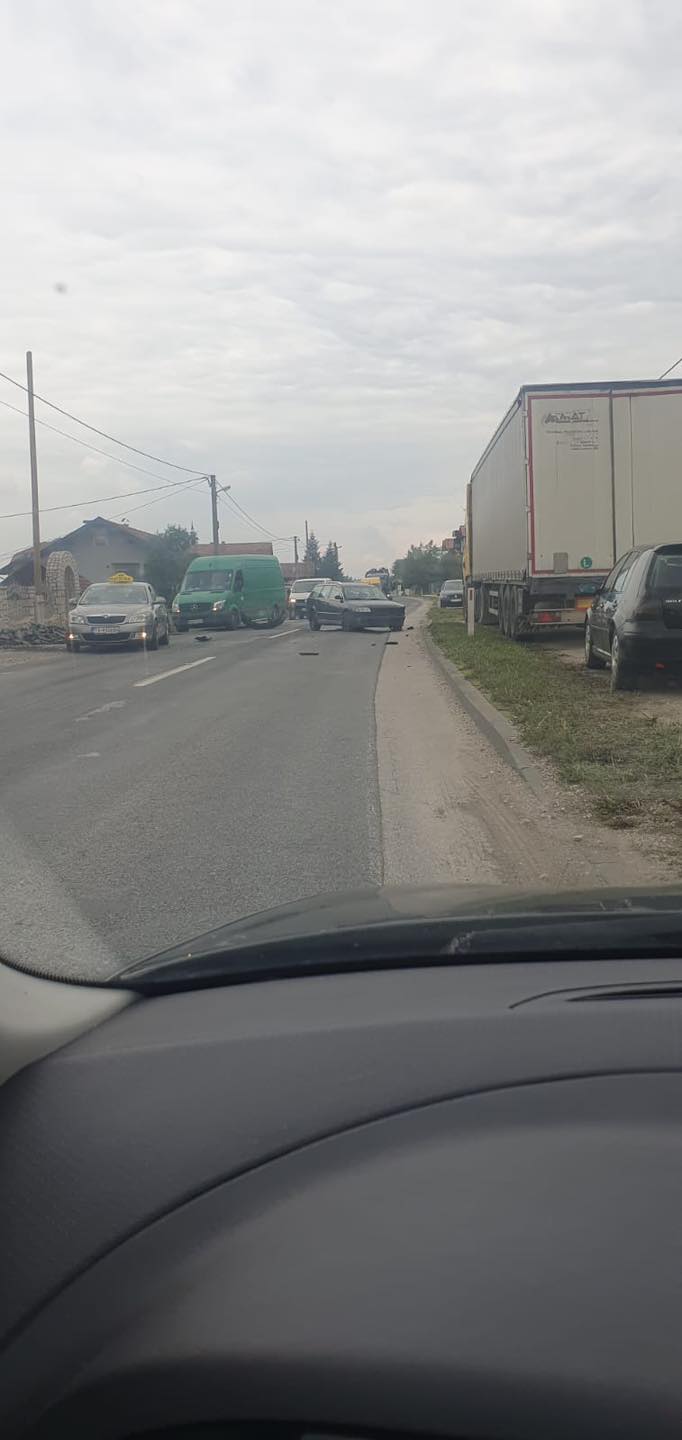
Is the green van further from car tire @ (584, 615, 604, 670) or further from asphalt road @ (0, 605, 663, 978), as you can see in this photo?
car tire @ (584, 615, 604, 670)

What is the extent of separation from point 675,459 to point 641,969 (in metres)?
18.2

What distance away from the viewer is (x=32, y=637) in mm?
29203

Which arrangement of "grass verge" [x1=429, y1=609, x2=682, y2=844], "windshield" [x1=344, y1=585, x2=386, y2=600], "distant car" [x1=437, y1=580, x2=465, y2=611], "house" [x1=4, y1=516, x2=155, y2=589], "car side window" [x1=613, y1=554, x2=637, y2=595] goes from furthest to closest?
"house" [x1=4, y1=516, x2=155, y2=589] → "distant car" [x1=437, y1=580, x2=465, y2=611] → "windshield" [x1=344, y1=585, x2=386, y2=600] → "car side window" [x1=613, y1=554, x2=637, y2=595] → "grass verge" [x1=429, y1=609, x2=682, y2=844]

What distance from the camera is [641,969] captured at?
208 centimetres

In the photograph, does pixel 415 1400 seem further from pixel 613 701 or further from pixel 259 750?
pixel 613 701

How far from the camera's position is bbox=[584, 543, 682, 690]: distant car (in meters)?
12.0

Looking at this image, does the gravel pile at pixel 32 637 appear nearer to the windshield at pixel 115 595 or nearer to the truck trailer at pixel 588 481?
the windshield at pixel 115 595

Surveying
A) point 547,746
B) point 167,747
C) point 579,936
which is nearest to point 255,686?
point 167,747

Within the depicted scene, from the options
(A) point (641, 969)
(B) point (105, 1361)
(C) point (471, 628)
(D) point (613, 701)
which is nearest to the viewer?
(B) point (105, 1361)

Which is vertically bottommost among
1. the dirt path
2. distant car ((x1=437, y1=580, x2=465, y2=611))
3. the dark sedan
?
the dirt path

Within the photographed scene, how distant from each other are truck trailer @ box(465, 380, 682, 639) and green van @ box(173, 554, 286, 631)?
16.3 m

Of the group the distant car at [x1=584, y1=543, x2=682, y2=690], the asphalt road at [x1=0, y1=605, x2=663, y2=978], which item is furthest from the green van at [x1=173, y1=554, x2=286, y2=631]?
the distant car at [x1=584, y1=543, x2=682, y2=690]

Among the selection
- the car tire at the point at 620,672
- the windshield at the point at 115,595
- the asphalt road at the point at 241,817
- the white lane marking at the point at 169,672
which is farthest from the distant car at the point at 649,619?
the windshield at the point at 115,595

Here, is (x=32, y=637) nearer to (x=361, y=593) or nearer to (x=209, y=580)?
(x=209, y=580)
